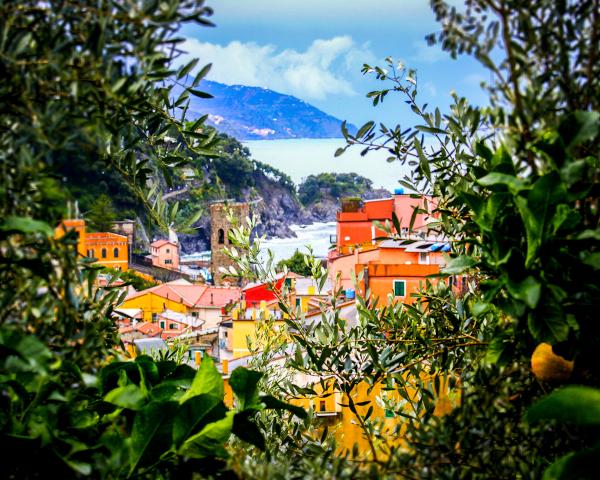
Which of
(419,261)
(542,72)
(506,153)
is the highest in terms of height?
(542,72)

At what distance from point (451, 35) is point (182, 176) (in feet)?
2.57

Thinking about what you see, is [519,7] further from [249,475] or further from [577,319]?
[249,475]

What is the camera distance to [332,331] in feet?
5.98

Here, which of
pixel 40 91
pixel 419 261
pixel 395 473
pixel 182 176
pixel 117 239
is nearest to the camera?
pixel 40 91

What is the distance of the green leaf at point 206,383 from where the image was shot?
3.58ft

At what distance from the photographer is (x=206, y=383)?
110cm

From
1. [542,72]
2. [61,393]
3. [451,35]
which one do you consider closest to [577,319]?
[542,72]

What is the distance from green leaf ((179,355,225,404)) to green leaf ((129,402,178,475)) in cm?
6

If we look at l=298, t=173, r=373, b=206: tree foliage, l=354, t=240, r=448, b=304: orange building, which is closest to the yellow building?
l=354, t=240, r=448, b=304: orange building

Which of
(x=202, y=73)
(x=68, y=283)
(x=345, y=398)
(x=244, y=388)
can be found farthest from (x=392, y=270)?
(x=68, y=283)

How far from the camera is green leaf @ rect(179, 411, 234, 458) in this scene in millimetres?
1038

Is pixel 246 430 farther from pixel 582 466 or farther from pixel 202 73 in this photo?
pixel 202 73

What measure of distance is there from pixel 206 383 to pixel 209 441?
9cm

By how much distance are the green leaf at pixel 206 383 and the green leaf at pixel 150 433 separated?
0.21ft
